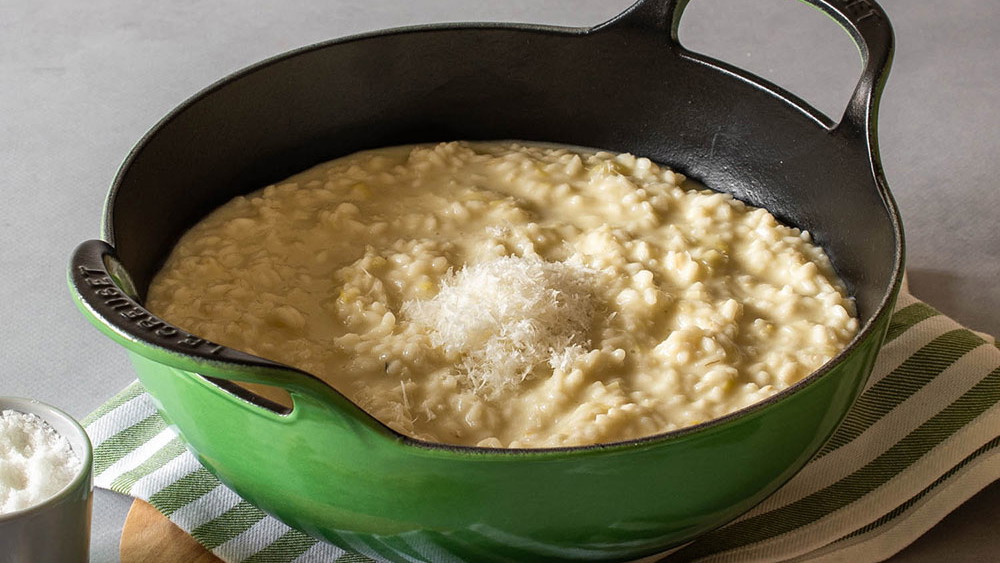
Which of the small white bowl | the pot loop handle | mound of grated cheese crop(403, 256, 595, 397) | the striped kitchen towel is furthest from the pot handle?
the pot loop handle

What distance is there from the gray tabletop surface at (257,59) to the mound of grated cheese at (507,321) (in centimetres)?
82

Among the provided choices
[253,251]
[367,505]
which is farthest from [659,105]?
[367,505]

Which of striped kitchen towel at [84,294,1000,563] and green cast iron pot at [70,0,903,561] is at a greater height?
green cast iron pot at [70,0,903,561]

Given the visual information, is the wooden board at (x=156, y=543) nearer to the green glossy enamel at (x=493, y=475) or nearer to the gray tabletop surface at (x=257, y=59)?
the gray tabletop surface at (x=257, y=59)

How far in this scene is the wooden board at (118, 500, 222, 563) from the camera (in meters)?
2.45

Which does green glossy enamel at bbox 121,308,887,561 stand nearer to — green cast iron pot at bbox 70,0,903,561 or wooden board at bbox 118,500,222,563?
green cast iron pot at bbox 70,0,903,561

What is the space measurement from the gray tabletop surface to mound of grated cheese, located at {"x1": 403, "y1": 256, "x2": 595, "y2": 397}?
822 millimetres

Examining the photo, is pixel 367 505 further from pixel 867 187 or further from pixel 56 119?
pixel 56 119

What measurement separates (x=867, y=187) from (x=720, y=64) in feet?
1.90

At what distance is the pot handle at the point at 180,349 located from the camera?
1752 millimetres

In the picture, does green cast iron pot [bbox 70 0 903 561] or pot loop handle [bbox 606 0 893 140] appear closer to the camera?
green cast iron pot [bbox 70 0 903 561]

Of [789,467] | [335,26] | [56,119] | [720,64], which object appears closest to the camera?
[789,467]

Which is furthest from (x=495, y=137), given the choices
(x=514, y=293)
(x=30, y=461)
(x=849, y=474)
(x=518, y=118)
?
(x=30, y=461)

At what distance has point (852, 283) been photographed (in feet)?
9.32
